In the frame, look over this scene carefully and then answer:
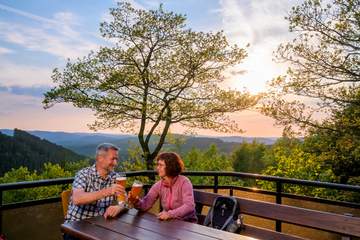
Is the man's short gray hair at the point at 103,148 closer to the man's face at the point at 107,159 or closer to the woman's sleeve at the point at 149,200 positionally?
the man's face at the point at 107,159

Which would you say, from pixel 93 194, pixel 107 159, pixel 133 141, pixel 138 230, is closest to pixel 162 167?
pixel 107 159

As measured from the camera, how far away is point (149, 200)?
3.60 meters

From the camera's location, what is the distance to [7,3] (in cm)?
1126

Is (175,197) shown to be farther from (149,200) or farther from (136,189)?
(136,189)

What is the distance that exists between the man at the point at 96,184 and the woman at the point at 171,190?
0.32 meters

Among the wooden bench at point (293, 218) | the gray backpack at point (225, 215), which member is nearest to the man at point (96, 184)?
the gray backpack at point (225, 215)

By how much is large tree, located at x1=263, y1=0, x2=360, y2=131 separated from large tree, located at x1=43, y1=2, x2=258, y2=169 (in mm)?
5569

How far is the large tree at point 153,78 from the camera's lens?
17453mm

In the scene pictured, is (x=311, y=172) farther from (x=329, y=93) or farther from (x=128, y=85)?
(x=128, y=85)

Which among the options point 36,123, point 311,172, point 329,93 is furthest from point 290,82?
point 36,123

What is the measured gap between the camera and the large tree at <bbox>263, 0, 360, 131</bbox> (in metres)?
10.6

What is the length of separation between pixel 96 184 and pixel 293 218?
65.1 inches

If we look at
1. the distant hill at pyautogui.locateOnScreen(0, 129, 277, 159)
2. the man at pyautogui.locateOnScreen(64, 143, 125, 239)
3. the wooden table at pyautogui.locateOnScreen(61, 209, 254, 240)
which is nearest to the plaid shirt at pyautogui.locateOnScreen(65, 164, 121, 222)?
the man at pyautogui.locateOnScreen(64, 143, 125, 239)

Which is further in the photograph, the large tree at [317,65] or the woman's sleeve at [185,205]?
the large tree at [317,65]
